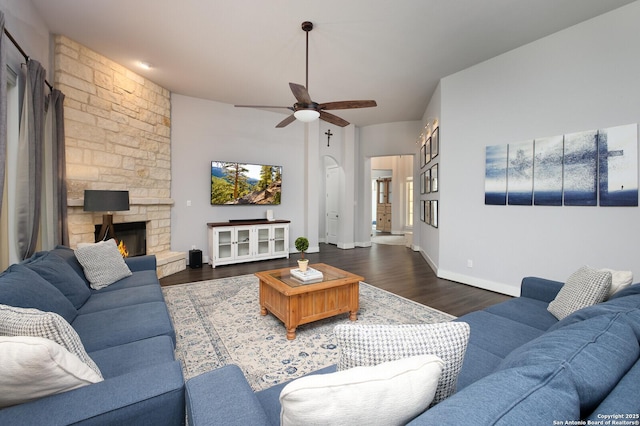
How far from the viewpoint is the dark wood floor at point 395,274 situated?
3641mm

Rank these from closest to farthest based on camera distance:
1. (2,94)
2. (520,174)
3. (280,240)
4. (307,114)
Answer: (2,94) → (307,114) → (520,174) → (280,240)

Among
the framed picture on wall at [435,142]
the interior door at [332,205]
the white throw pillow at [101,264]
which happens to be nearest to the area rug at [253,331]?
the white throw pillow at [101,264]

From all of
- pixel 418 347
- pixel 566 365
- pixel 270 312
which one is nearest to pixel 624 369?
pixel 566 365

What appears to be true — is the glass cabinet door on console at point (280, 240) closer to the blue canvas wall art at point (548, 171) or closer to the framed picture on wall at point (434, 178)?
the framed picture on wall at point (434, 178)

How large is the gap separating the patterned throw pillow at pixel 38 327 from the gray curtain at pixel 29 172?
76.6 inches

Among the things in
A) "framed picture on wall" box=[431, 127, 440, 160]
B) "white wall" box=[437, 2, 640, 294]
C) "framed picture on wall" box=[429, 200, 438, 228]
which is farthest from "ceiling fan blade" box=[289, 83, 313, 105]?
"framed picture on wall" box=[429, 200, 438, 228]

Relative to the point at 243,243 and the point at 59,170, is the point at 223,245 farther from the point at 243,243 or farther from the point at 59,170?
the point at 59,170

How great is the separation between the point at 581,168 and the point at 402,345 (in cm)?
362

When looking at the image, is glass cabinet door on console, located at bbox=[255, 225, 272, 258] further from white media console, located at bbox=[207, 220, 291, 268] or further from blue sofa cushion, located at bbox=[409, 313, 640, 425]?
blue sofa cushion, located at bbox=[409, 313, 640, 425]

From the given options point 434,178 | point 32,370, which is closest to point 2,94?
point 32,370

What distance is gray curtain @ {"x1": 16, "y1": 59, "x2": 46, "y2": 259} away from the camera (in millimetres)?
2496

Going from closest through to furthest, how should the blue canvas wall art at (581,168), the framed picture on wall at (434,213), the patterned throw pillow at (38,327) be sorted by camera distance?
the patterned throw pillow at (38,327) → the blue canvas wall art at (581,168) → the framed picture on wall at (434,213)

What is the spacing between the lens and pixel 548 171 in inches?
136

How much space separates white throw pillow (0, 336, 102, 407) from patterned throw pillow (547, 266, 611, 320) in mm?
2598
